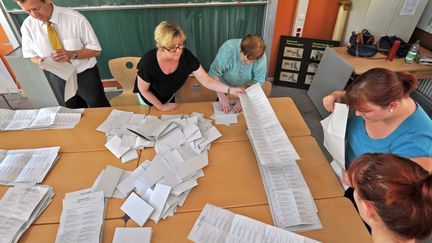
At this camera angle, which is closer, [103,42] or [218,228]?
[218,228]

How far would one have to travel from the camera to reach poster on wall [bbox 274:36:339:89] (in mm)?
3115

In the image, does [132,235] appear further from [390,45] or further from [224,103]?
[390,45]

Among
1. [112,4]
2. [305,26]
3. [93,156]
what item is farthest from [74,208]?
[305,26]

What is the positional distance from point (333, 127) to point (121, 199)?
1150 millimetres

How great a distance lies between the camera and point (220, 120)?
1712mm

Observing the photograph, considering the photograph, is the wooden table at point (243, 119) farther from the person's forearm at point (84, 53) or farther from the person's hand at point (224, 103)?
the person's forearm at point (84, 53)

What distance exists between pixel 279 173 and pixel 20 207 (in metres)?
1.26

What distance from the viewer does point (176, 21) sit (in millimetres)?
2826

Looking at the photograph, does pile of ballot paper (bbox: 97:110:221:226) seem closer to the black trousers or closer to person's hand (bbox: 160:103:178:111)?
person's hand (bbox: 160:103:178:111)

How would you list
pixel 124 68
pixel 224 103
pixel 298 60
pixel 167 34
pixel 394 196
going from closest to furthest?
pixel 394 196
pixel 167 34
pixel 224 103
pixel 124 68
pixel 298 60

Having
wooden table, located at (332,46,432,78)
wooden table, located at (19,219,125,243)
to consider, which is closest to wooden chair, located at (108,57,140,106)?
wooden table, located at (19,219,125,243)

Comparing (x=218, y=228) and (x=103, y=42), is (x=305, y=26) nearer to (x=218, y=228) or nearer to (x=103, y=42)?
(x=103, y=42)

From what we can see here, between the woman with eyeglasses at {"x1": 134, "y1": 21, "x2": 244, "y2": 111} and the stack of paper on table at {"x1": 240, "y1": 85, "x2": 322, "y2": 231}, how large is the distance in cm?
29

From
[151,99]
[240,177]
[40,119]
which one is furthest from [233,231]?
[40,119]
